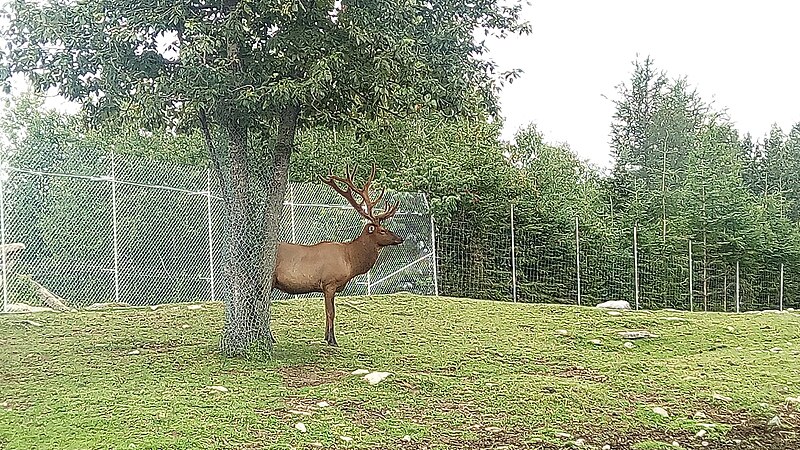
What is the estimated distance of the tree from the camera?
209 inches

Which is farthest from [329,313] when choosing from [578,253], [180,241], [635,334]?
[578,253]

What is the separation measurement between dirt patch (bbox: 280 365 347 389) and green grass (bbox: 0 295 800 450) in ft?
0.09

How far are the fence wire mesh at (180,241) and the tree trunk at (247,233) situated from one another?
149 cm

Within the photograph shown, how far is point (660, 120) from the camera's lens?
2756 cm

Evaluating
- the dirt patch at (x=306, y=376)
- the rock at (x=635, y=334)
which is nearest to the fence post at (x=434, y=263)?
the rock at (x=635, y=334)

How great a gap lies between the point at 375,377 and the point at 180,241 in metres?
5.31

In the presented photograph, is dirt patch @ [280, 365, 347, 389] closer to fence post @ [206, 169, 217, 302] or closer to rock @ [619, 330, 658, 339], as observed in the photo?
rock @ [619, 330, 658, 339]

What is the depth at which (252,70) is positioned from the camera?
5.58m

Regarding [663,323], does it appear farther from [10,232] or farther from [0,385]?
[10,232]

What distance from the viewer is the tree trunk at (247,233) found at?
6.02 metres

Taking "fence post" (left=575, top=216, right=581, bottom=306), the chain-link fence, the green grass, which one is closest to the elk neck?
the green grass

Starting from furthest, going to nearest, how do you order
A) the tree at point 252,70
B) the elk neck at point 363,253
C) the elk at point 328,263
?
the elk neck at point 363,253
the elk at point 328,263
the tree at point 252,70

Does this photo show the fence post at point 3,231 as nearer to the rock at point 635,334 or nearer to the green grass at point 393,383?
the green grass at point 393,383

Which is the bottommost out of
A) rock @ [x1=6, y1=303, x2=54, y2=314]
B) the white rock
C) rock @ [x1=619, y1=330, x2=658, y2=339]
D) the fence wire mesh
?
rock @ [x1=619, y1=330, x2=658, y2=339]
